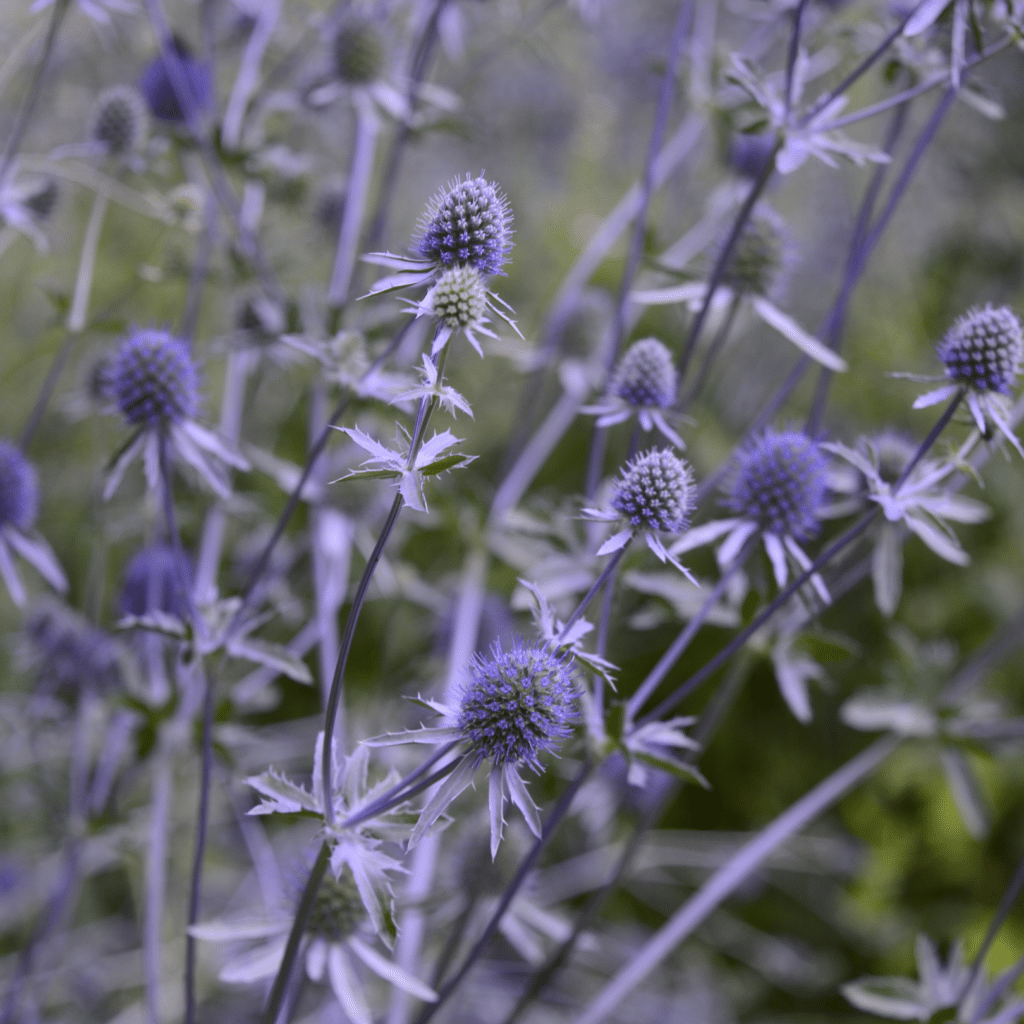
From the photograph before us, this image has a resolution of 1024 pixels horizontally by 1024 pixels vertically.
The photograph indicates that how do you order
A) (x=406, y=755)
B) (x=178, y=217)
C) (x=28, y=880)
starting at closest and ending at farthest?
(x=178, y=217) < (x=406, y=755) < (x=28, y=880)

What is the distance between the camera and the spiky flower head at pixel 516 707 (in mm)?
1000

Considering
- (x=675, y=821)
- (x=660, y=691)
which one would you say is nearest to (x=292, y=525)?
(x=660, y=691)

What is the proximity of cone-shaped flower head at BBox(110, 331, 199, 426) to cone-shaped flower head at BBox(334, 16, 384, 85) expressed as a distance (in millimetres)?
901

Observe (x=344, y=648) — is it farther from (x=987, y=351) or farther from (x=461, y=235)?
(x=987, y=351)

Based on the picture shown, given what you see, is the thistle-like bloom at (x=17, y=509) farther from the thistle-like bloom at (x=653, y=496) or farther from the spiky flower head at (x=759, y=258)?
the spiky flower head at (x=759, y=258)

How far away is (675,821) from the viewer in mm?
3209

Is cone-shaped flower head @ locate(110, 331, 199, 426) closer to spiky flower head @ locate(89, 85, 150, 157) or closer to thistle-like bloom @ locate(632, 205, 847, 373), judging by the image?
spiky flower head @ locate(89, 85, 150, 157)

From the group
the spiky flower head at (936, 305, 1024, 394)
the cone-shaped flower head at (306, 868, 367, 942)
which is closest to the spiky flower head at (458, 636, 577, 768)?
the cone-shaped flower head at (306, 868, 367, 942)

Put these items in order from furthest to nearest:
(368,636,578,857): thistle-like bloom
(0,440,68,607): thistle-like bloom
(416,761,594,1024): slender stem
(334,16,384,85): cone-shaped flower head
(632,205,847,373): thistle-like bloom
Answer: (334,16,384,85): cone-shaped flower head → (632,205,847,373): thistle-like bloom → (0,440,68,607): thistle-like bloom → (416,761,594,1024): slender stem → (368,636,578,857): thistle-like bloom

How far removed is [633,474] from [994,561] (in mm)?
2525

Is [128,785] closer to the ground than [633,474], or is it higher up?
closer to the ground

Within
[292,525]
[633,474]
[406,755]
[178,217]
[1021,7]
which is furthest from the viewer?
[292,525]

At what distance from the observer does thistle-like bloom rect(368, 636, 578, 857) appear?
996mm

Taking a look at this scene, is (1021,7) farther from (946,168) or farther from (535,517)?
(946,168)
